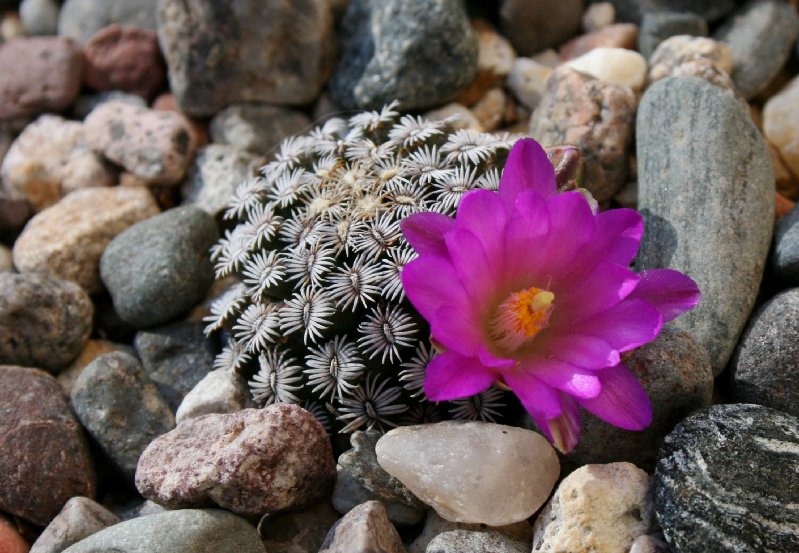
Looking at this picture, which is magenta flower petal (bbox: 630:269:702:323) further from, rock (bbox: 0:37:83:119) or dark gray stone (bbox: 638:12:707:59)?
rock (bbox: 0:37:83:119)

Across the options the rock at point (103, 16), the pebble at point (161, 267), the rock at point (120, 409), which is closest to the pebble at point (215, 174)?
the pebble at point (161, 267)

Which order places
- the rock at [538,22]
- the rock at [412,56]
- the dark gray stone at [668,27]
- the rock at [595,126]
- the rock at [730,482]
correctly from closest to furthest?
the rock at [730,482], the rock at [595,126], the rock at [412,56], the dark gray stone at [668,27], the rock at [538,22]

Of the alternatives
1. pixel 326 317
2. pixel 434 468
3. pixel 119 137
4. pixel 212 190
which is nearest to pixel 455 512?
pixel 434 468

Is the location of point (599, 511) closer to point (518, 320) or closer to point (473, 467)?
point (473, 467)

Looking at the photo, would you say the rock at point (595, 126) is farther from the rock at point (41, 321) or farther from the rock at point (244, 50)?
the rock at point (41, 321)

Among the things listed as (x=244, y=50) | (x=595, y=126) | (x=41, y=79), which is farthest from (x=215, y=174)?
(x=595, y=126)

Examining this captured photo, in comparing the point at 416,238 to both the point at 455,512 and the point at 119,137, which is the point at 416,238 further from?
the point at 119,137

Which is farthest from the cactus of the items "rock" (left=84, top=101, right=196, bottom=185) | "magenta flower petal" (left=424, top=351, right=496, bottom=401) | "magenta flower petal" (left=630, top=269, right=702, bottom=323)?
"rock" (left=84, top=101, right=196, bottom=185)
